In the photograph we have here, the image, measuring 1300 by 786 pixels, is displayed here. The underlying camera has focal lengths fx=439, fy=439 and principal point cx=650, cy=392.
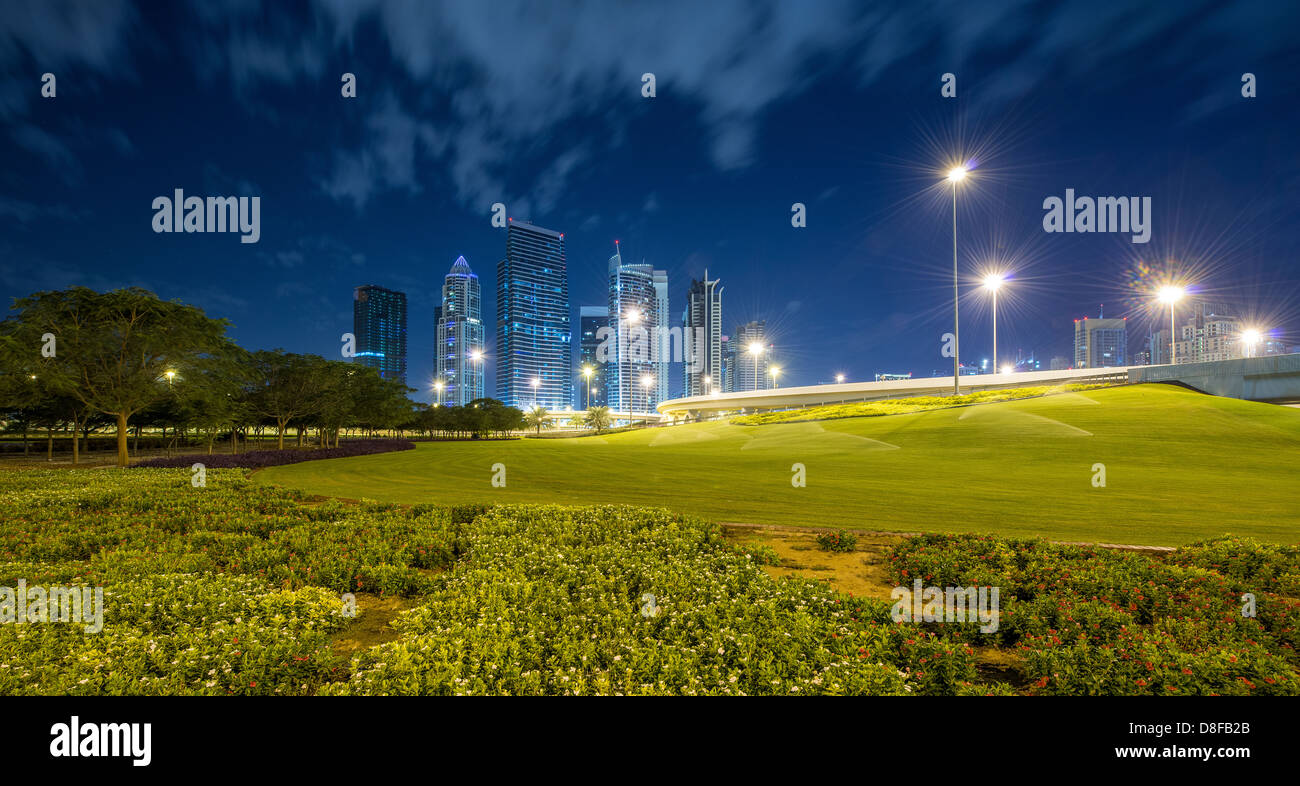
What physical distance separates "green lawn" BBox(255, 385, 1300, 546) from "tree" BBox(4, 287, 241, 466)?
8382 mm

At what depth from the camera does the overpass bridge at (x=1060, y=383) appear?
105 feet

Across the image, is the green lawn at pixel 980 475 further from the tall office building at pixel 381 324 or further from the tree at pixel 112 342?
the tall office building at pixel 381 324

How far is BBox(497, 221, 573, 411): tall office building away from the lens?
134 metres

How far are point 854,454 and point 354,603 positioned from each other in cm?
2387

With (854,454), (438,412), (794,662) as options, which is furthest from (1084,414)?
(438,412)

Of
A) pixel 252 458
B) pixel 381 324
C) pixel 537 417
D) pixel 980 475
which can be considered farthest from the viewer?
pixel 381 324

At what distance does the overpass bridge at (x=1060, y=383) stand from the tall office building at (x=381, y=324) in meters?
129

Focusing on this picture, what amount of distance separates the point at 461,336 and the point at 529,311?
3498 centimetres

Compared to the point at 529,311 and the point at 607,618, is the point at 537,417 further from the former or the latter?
the point at 607,618

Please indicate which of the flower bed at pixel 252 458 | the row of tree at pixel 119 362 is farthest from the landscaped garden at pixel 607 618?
the row of tree at pixel 119 362

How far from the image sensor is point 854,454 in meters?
24.4

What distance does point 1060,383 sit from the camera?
44406 mm

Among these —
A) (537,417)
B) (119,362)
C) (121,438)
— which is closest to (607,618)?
(119,362)
